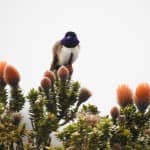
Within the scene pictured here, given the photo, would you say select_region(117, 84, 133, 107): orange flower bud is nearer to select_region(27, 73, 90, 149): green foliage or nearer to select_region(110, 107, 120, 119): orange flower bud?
select_region(110, 107, 120, 119): orange flower bud

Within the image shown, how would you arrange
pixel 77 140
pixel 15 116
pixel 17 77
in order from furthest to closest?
pixel 17 77
pixel 15 116
pixel 77 140

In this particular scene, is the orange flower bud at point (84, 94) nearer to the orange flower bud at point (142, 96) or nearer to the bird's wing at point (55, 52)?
the orange flower bud at point (142, 96)

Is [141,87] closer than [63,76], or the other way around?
[141,87]

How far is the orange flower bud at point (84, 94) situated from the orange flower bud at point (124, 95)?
1070 millimetres

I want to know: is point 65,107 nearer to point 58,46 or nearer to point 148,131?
point 148,131

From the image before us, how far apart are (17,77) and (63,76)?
846 millimetres

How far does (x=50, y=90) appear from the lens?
5.64 meters

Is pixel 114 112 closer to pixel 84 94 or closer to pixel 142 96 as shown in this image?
pixel 142 96

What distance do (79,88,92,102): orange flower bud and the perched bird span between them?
441 cm

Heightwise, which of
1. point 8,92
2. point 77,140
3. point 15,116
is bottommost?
point 77,140

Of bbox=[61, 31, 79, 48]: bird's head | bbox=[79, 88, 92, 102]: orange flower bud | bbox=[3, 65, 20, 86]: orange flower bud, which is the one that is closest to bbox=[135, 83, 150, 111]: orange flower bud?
bbox=[79, 88, 92, 102]: orange flower bud

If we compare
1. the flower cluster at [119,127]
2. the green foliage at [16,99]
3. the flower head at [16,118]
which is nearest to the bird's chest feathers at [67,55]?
the green foliage at [16,99]

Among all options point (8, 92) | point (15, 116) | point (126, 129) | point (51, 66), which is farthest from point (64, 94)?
point (51, 66)

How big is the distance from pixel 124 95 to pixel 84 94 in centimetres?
121
